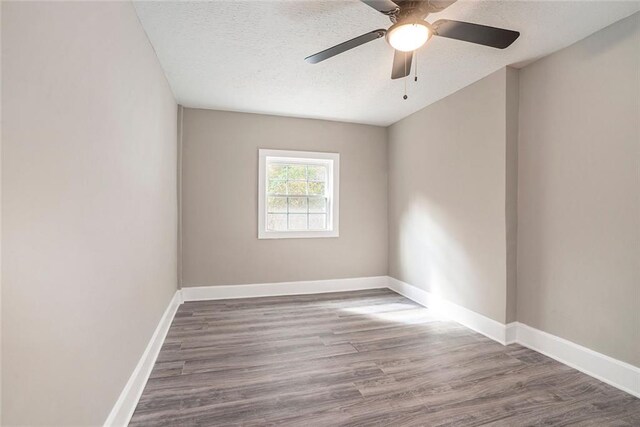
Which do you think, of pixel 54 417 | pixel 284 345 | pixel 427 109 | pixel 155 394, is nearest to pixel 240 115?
pixel 427 109

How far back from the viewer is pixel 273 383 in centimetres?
201

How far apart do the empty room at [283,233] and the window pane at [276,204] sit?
0.16 meters

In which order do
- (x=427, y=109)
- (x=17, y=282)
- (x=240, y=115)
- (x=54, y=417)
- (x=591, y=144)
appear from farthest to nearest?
(x=240, y=115) < (x=427, y=109) < (x=591, y=144) < (x=54, y=417) < (x=17, y=282)

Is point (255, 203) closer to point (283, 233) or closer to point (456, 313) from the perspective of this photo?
point (283, 233)

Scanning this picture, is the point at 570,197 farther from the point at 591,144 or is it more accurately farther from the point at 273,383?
the point at 273,383

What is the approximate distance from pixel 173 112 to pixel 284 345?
2.86 metres

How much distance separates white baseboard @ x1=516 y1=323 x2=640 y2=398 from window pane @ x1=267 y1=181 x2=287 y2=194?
10.3ft

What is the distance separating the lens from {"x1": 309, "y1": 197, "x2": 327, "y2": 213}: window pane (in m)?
4.32

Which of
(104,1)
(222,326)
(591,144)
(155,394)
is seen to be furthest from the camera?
(222,326)

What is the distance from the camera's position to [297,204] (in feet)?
13.9

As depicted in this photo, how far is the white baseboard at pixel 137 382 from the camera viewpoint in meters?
1.51

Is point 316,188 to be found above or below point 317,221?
above

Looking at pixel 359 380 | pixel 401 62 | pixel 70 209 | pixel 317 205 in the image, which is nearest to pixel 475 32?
pixel 401 62

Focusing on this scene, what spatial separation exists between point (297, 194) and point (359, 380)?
2713mm
